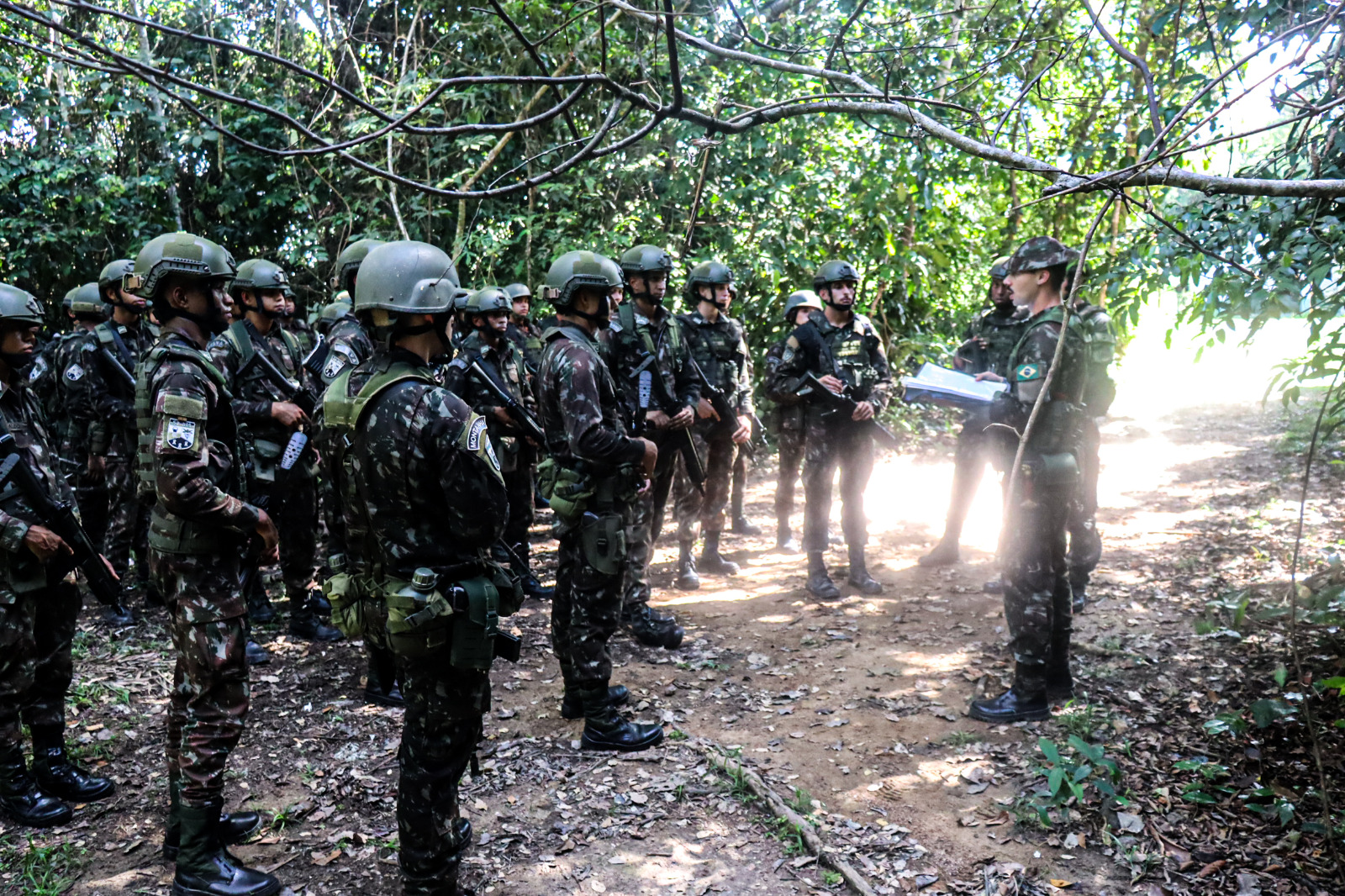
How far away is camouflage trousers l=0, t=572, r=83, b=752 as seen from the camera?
3592mm

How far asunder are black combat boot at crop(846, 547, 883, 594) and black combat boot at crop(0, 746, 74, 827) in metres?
5.10

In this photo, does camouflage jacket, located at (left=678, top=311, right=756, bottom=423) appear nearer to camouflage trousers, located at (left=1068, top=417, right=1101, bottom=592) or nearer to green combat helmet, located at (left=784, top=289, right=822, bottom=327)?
green combat helmet, located at (left=784, top=289, right=822, bottom=327)

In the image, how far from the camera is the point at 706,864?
3473 millimetres

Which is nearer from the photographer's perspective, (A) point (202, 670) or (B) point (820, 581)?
(A) point (202, 670)

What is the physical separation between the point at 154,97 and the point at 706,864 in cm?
1120

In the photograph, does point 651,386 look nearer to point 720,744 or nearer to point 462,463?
point 720,744

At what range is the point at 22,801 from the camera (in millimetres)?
3707

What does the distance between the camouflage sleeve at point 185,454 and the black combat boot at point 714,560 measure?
459 centimetres

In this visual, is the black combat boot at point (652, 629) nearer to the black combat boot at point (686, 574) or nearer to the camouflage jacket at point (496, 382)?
the black combat boot at point (686, 574)

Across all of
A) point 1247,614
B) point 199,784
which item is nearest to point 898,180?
point 1247,614

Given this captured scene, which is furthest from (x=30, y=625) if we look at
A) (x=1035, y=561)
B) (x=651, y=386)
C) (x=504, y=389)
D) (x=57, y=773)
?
(x=1035, y=561)

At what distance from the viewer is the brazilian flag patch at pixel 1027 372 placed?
4434mm

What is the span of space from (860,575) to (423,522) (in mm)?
4556

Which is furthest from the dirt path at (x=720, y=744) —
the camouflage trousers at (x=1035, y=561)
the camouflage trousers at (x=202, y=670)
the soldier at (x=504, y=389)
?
the soldier at (x=504, y=389)
